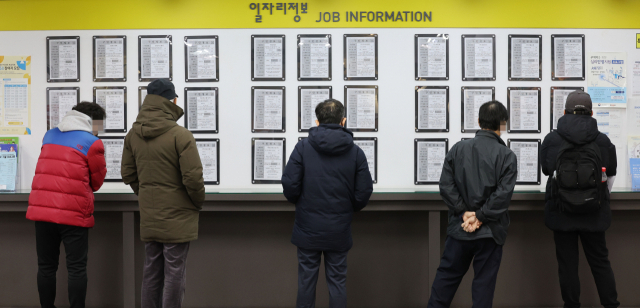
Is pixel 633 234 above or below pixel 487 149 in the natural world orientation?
below

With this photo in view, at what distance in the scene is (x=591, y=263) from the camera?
2.83m

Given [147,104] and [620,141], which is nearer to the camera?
[147,104]

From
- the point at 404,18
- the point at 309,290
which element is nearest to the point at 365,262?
the point at 309,290

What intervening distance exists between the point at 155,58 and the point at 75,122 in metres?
0.82

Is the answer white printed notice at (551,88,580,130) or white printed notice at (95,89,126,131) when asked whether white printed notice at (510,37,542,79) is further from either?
white printed notice at (95,89,126,131)

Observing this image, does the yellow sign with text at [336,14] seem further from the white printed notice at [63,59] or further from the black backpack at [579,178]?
the black backpack at [579,178]

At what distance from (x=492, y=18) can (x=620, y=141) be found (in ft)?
4.39

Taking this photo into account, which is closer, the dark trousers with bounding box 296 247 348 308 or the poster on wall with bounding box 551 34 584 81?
the dark trousers with bounding box 296 247 348 308

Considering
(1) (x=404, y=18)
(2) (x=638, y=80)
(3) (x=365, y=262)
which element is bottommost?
(3) (x=365, y=262)

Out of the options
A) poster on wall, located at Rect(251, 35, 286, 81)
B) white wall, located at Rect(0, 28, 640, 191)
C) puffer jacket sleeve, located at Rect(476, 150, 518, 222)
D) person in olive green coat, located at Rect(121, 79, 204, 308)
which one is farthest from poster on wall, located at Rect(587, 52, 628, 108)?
person in olive green coat, located at Rect(121, 79, 204, 308)

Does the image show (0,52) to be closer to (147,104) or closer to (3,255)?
(3,255)

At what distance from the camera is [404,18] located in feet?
10.7

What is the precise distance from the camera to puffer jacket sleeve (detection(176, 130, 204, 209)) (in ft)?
7.84

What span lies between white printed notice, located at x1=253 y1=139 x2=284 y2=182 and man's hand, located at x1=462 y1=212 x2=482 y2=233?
1.41 meters
